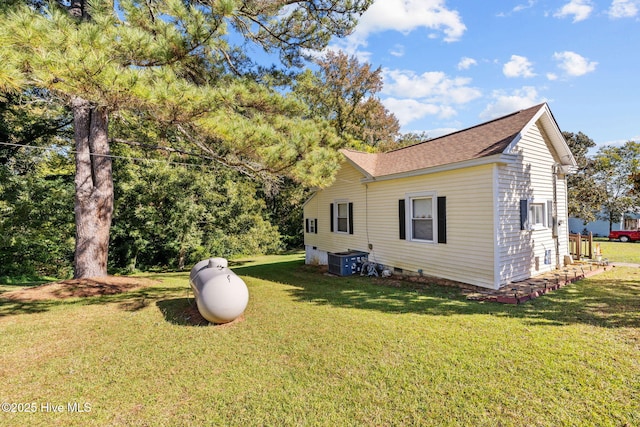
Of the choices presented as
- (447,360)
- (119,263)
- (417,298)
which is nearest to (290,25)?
(417,298)

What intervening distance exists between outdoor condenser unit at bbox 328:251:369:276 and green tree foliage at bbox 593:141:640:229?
1017 inches

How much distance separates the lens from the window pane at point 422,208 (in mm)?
8719

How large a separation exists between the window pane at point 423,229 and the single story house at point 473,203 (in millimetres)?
31

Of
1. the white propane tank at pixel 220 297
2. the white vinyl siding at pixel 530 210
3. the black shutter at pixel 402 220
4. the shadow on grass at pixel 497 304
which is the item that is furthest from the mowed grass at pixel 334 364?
the black shutter at pixel 402 220

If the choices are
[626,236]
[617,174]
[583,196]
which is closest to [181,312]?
[583,196]

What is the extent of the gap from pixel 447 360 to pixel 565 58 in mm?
11717

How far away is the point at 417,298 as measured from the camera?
6840 mm

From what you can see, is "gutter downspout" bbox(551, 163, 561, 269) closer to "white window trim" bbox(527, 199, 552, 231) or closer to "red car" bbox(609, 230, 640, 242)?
"white window trim" bbox(527, 199, 552, 231)

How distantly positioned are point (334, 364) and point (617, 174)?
36292 millimetres

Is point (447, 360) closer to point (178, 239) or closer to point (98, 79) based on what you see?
point (98, 79)

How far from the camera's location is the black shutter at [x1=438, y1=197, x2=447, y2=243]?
812 centimetres

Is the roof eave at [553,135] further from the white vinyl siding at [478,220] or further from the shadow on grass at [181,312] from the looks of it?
the shadow on grass at [181,312]

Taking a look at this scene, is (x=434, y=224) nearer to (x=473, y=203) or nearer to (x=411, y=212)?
Answer: (x=411, y=212)

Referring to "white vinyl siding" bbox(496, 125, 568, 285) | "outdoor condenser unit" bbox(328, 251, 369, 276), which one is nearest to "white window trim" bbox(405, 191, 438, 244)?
"white vinyl siding" bbox(496, 125, 568, 285)
